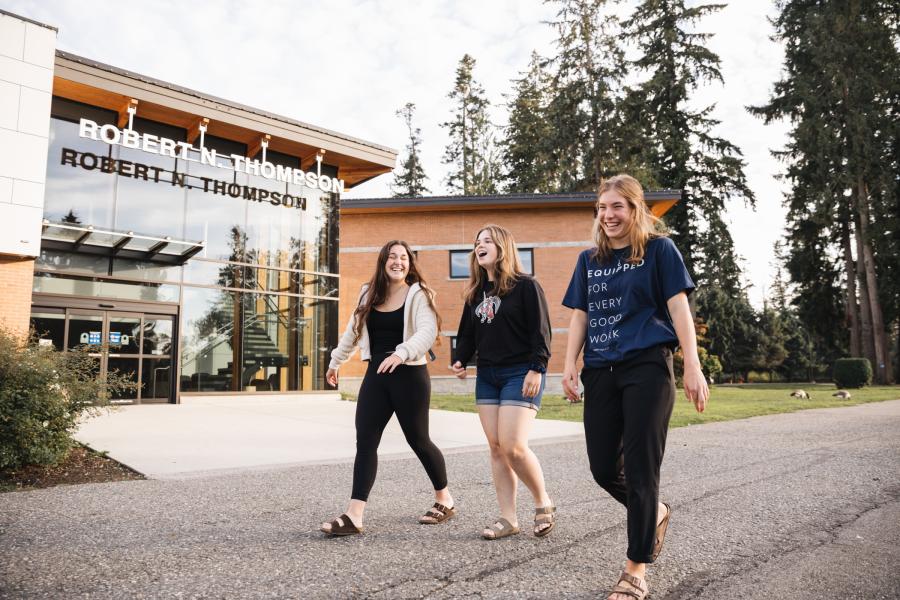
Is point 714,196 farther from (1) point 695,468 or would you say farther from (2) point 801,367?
(2) point 801,367

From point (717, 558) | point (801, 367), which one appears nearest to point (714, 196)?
point (717, 558)

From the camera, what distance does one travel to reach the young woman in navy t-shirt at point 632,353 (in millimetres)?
2730

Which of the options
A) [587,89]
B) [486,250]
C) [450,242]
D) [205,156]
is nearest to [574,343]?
[486,250]

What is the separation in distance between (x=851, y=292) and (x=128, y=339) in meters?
35.9

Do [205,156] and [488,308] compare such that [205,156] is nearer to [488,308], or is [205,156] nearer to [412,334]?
[412,334]

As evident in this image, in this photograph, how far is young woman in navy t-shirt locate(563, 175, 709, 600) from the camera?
2.73m

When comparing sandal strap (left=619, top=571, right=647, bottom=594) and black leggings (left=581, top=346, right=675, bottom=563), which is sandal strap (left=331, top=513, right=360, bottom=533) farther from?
sandal strap (left=619, top=571, right=647, bottom=594)

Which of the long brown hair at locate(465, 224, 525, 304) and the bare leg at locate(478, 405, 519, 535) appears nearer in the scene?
the bare leg at locate(478, 405, 519, 535)

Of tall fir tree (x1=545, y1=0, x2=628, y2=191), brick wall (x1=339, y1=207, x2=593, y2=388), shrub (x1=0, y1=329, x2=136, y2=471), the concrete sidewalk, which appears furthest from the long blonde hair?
tall fir tree (x1=545, y1=0, x2=628, y2=191)

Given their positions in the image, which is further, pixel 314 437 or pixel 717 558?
pixel 314 437

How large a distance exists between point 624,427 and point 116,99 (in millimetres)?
15933

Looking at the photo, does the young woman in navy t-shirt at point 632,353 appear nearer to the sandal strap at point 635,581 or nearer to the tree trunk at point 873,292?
the sandal strap at point 635,581

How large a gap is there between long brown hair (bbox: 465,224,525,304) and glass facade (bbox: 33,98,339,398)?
1323 centimetres

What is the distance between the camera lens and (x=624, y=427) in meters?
2.84
